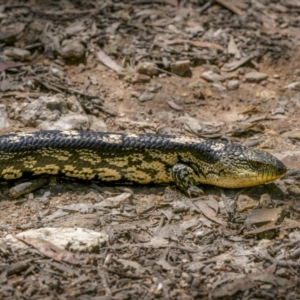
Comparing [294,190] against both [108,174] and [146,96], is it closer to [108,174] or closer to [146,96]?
[108,174]

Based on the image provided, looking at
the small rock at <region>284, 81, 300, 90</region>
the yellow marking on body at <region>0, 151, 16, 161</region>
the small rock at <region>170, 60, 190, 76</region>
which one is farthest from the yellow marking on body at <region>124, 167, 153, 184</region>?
the small rock at <region>284, 81, 300, 90</region>

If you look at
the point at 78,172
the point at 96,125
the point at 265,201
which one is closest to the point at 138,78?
the point at 96,125

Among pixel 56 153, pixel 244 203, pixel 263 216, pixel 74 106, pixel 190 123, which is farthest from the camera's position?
pixel 190 123

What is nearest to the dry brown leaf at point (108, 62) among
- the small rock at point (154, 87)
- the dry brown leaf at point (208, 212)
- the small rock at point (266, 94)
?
the small rock at point (154, 87)

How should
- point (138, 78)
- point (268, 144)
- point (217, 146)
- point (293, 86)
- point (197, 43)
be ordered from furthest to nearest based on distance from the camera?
point (197, 43), point (293, 86), point (138, 78), point (268, 144), point (217, 146)

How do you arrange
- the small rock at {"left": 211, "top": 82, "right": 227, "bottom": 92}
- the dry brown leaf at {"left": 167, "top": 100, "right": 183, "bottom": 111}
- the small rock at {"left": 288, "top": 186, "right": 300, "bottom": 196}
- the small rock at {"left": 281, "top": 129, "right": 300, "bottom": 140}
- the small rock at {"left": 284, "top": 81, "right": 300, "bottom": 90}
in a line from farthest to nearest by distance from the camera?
the small rock at {"left": 284, "top": 81, "right": 300, "bottom": 90} → the small rock at {"left": 211, "top": 82, "right": 227, "bottom": 92} → the dry brown leaf at {"left": 167, "top": 100, "right": 183, "bottom": 111} → the small rock at {"left": 281, "top": 129, "right": 300, "bottom": 140} → the small rock at {"left": 288, "top": 186, "right": 300, "bottom": 196}

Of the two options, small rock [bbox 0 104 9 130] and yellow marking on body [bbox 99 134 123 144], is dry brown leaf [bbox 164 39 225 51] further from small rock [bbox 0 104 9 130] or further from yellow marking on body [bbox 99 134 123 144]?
yellow marking on body [bbox 99 134 123 144]
